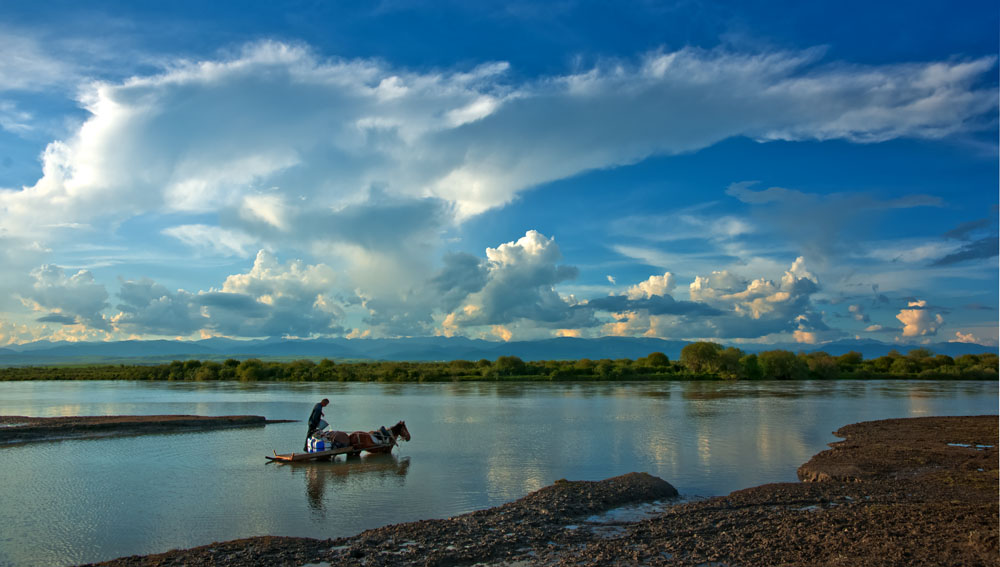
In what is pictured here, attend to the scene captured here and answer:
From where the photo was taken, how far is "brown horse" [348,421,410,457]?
18.0 meters

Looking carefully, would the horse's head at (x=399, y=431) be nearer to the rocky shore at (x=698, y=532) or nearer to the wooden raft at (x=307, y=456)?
the wooden raft at (x=307, y=456)

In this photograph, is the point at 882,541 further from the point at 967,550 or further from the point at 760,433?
the point at 760,433

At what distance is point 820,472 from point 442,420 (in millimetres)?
17501

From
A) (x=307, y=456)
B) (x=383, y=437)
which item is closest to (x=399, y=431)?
(x=383, y=437)

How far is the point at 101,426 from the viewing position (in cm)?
2334

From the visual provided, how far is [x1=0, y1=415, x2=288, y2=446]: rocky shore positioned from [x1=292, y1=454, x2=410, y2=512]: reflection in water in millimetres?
10375

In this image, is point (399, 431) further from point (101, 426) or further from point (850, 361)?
point (850, 361)

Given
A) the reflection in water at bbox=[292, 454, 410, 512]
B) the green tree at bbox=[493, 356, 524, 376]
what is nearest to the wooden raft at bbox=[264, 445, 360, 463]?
the reflection in water at bbox=[292, 454, 410, 512]

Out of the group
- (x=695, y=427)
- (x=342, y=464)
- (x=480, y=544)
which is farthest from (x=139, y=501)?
(x=695, y=427)

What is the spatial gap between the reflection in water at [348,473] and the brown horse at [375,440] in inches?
9.7

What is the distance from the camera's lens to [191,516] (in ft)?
36.4

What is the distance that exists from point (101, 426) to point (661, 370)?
238 ft

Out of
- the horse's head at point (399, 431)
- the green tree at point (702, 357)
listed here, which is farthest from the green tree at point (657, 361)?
the horse's head at point (399, 431)

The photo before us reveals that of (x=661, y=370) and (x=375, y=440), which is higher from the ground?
(x=661, y=370)
